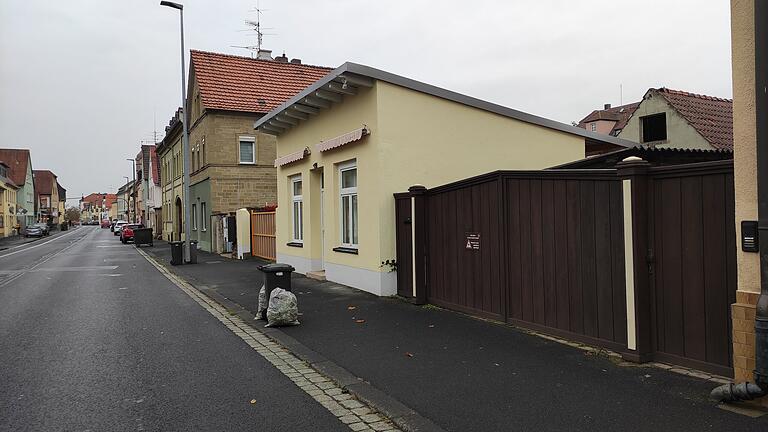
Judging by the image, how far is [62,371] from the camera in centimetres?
650

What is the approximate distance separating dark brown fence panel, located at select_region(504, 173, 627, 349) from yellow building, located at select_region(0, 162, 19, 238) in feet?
203

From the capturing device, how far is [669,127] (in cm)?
2547

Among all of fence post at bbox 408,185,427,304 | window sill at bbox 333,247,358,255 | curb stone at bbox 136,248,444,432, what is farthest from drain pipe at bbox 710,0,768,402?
window sill at bbox 333,247,358,255

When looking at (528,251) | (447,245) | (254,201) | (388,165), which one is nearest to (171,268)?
(254,201)

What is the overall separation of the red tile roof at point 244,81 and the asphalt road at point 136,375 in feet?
58.2

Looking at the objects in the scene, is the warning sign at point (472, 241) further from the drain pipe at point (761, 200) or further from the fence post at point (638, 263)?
the drain pipe at point (761, 200)

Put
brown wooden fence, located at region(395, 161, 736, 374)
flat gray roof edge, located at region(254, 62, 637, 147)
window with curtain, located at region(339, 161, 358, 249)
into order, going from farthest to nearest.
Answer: window with curtain, located at region(339, 161, 358, 249) → flat gray roof edge, located at region(254, 62, 637, 147) → brown wooden fence, located at region(395, 161, 736, 374)

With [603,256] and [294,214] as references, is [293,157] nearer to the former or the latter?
[294,214]

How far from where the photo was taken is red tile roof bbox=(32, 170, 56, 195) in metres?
111

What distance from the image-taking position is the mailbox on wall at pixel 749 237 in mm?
4699

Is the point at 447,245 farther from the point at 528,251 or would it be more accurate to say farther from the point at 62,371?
the point at 62,371

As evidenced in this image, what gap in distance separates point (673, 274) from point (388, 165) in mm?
6098

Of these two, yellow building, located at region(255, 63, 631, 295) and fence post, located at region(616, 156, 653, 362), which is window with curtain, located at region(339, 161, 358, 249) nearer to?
yellow building, located at region(255, 63, 631, 295)

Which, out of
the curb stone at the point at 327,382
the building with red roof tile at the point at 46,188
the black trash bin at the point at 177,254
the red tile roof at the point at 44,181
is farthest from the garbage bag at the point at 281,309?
the red tile roof at the point at 44,181
